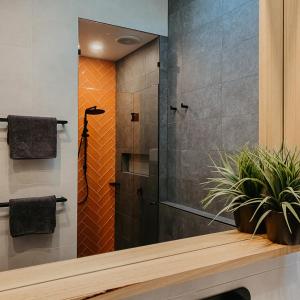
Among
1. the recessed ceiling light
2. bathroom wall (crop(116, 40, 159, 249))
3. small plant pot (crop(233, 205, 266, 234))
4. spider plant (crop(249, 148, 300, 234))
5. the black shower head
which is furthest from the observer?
the recessed ceiling light

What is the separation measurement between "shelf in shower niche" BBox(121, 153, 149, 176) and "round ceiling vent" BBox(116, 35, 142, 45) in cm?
98

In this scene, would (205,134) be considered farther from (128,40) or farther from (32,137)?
(32,137)

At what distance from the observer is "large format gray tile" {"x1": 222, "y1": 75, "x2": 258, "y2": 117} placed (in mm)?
1763

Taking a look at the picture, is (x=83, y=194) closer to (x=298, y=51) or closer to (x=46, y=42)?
(x=46, y=42)

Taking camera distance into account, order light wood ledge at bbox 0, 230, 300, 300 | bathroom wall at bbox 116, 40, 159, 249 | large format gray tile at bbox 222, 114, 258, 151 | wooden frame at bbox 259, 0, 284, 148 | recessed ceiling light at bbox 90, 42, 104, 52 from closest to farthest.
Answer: light wood ledge at bbox 0, 230, 300, 300, wooden frame at bbox 259, 0, 284, 148, large format gray tile at bbox 222, 114, 258, 151, bathroom wall at bbox 116, 40, 159, 249, recessed ceiling light at bbox 90, 42, 104, 52

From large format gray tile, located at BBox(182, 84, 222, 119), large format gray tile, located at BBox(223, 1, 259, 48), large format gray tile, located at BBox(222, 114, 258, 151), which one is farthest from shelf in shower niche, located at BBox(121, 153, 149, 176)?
large format gray tile, located at BBox(223, 1, 259, 48)

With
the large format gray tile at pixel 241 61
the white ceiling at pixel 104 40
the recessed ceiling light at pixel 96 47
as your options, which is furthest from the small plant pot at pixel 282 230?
the recessed ceiling light at pixel 96 47

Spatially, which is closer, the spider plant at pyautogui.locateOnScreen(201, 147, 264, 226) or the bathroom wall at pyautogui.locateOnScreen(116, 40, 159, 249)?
the spider plant at pyautogui.locateOnScreen(201, 147, 264, 226)

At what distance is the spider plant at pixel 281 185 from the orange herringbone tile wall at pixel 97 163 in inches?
53.7

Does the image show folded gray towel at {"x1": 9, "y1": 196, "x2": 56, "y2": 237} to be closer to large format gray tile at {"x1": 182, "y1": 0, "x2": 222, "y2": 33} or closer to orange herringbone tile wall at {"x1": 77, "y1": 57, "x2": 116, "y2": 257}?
orange herringbone tile wall at {"x1": 77, "y1": 57, "x2": 116, "y2": 257}

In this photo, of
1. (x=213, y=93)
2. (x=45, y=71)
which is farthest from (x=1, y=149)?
(x=213, y=93)

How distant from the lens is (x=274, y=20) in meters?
1.11

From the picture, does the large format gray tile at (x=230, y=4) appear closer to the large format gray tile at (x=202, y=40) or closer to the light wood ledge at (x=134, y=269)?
the large format gray tile at (x=202, y=40)

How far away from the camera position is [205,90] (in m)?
2.15
